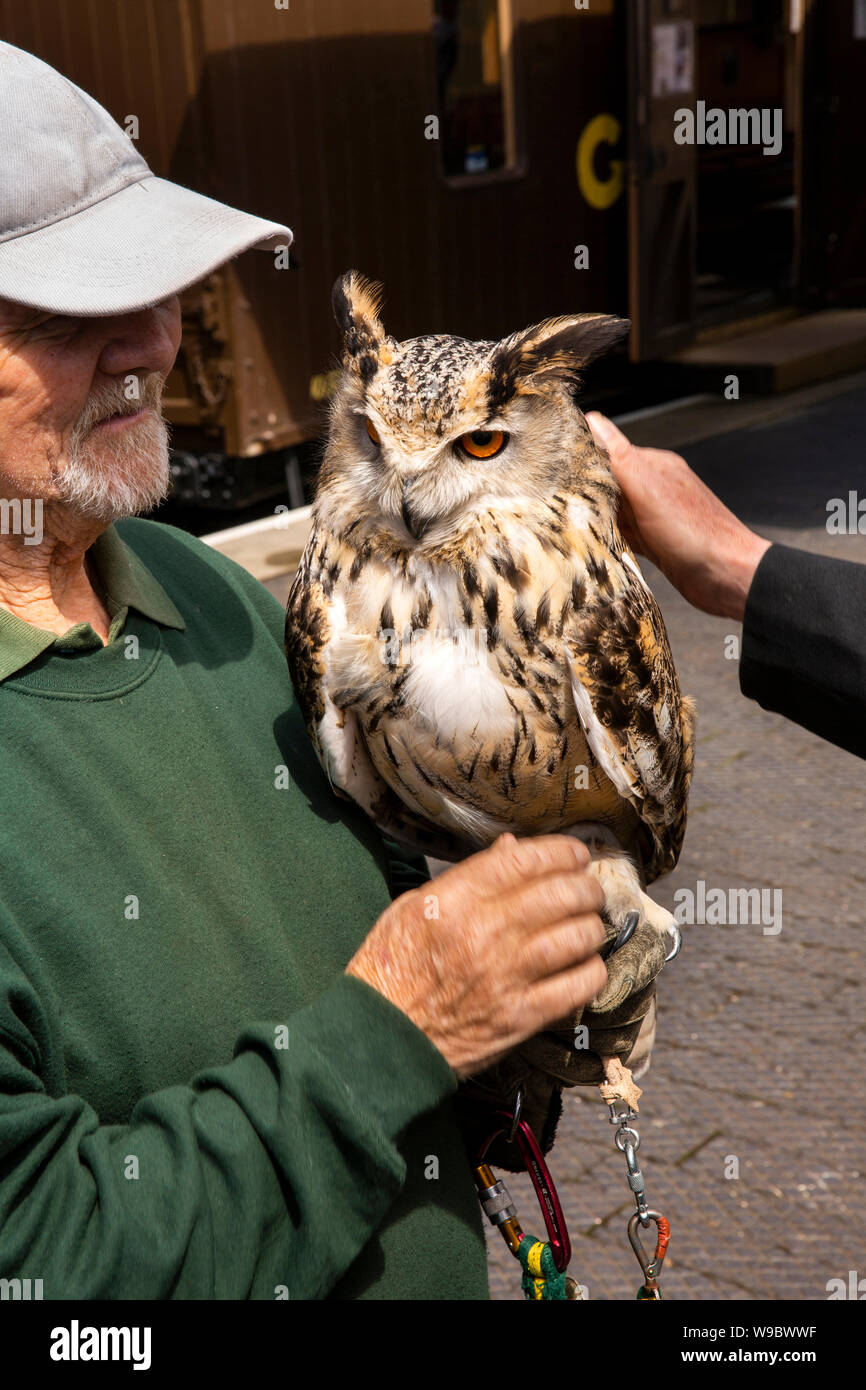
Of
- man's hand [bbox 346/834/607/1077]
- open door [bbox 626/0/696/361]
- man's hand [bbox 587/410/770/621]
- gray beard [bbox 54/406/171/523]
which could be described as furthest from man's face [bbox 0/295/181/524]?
open door [bbox 626/0/696/361]

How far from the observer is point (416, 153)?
926 centimetres

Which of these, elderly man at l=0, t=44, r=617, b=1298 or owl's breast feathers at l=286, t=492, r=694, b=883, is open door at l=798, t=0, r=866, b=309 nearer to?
owl's breast feathers at l=286, t=492, r=694, b=883

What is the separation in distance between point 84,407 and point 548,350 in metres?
0.68

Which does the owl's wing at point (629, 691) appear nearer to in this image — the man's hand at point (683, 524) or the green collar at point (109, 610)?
the man's hand at point (683, 524)

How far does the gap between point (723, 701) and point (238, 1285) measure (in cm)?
535

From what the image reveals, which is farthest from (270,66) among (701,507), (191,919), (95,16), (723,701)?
(191,919)

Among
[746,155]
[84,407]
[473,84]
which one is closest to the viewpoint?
[84,407]

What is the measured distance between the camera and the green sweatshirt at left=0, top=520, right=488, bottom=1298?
135 cm

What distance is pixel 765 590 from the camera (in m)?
2.32

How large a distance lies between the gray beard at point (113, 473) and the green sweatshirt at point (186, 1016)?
0.15 metres

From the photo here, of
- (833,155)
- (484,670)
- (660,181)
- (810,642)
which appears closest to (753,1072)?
(810,642)

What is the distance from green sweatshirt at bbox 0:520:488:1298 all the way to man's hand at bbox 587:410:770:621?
2.60 feet

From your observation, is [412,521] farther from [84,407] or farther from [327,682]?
[84,407]
